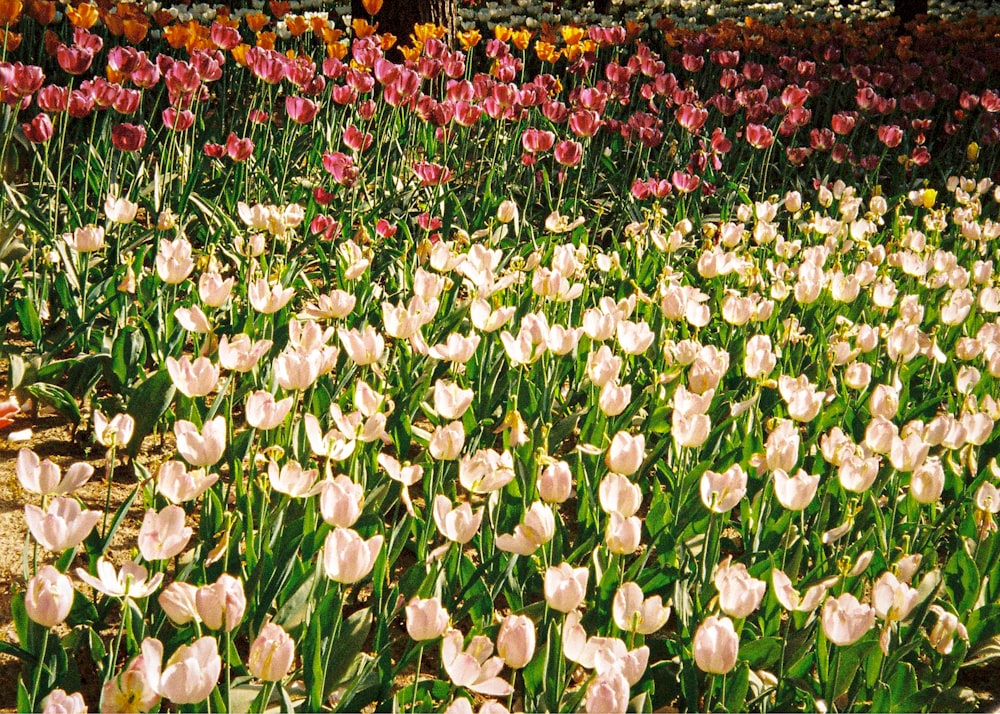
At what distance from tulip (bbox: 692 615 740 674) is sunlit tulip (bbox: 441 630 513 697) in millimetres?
252

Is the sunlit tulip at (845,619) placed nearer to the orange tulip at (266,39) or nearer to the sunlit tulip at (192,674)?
the sunlit tulip at (192,674)

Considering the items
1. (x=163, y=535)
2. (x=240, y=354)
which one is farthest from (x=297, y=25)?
(x=163, y=535)

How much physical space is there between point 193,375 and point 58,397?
0.84 metres

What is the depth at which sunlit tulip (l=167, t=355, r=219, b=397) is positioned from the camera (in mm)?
1894

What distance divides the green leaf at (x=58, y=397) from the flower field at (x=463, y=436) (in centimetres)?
2

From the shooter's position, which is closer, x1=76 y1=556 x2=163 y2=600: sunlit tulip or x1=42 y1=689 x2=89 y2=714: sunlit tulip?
x1=42 y1=689 x2=89 y2=714: sunlit tulip

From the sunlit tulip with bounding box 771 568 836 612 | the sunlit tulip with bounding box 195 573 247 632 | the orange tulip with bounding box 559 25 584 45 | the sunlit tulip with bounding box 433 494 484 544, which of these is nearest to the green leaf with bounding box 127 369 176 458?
the sunlit tulip with bounding box 433 494 484 544

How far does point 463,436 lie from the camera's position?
1.83m

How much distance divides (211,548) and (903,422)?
171cm

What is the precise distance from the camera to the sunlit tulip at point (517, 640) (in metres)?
1.35

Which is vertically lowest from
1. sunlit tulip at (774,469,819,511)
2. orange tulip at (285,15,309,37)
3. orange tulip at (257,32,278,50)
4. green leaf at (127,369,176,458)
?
green leaf at (127,369,176,458)

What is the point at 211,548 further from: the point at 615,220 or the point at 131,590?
the point at 615,220

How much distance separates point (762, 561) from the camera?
2018 mm

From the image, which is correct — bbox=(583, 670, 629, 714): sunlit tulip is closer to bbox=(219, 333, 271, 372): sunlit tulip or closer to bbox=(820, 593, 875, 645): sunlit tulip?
bbox=(820, 593, 875, 645): sunlit tulip
